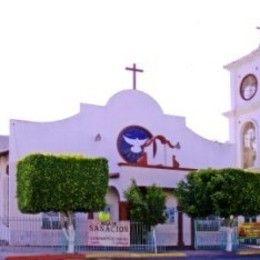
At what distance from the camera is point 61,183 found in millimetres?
30000

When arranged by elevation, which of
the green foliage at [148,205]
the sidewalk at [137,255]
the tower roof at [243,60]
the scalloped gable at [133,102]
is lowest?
the sidewalk at [137,255]

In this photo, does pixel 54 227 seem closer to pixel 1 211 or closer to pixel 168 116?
pixel 1 211

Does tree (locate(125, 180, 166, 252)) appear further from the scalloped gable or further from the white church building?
the scalloped gable

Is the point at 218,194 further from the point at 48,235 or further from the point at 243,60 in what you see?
the point at 243,60

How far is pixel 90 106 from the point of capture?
119 ft

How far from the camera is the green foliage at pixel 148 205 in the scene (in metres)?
32.6

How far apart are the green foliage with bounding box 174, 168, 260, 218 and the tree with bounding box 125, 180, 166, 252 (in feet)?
6.70

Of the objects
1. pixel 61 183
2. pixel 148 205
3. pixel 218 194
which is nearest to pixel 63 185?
pixel 61 183

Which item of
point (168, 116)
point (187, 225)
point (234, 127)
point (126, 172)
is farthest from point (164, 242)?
point (234, 127)

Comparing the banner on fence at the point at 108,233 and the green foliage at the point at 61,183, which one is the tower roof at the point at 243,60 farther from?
the green foliage at the point at 61,183

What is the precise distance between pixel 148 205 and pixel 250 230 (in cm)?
971

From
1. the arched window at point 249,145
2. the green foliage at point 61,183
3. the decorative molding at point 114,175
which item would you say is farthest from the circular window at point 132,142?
the arched window at point 249,145

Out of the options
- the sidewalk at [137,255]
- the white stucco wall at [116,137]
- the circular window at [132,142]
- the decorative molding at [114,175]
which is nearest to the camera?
the sidewalk at [137,255]

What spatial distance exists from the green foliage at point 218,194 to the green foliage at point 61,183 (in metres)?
5.29
